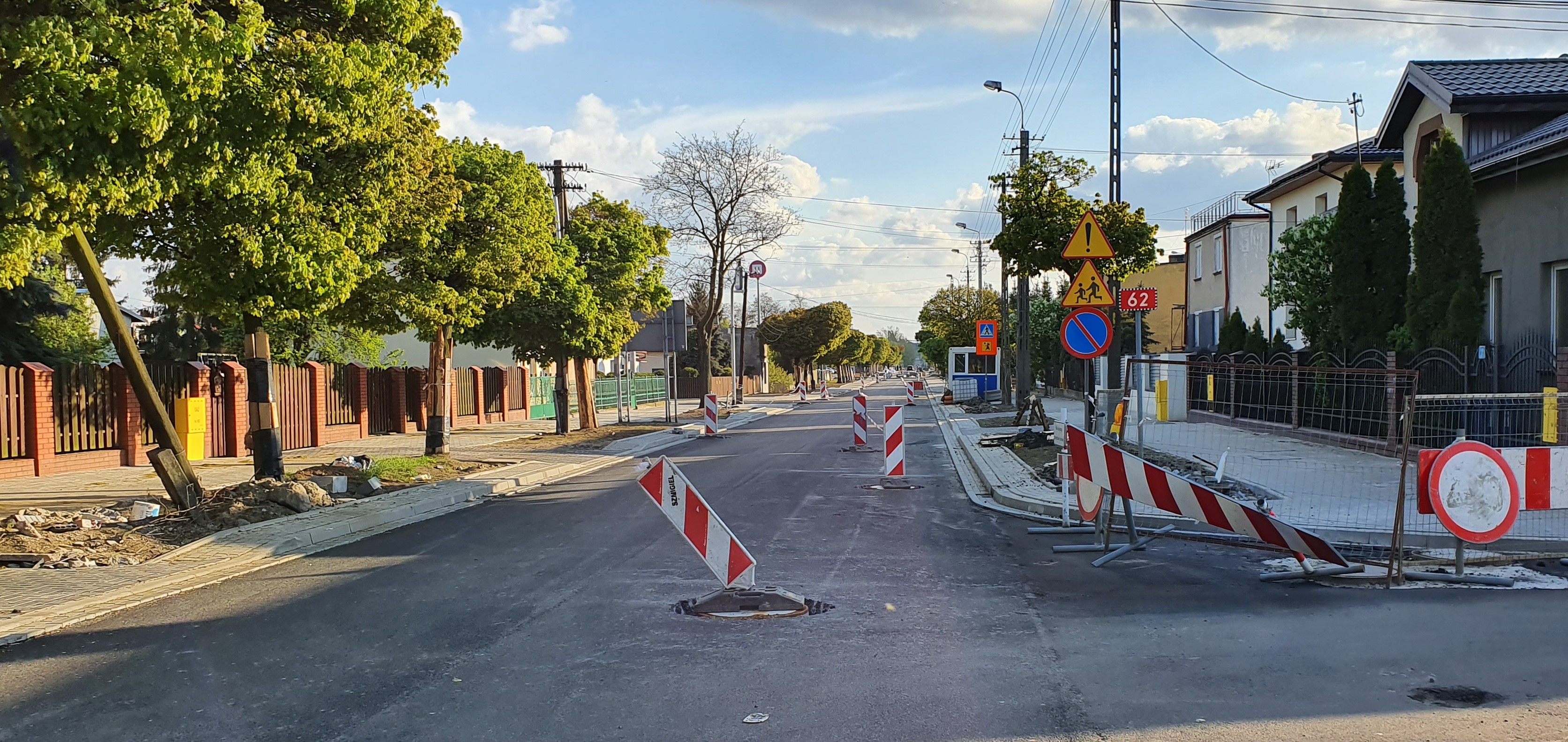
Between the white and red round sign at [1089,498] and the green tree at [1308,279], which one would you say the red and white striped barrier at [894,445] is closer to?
the white and red round sign at [1089,498]

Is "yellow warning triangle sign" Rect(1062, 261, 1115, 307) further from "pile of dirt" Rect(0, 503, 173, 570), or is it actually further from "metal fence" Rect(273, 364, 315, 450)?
"metal fence" Rect(273, 364, 315, 450)

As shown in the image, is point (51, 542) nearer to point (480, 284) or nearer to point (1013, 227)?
point (480, 284)

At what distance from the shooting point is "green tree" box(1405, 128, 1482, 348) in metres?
16.5

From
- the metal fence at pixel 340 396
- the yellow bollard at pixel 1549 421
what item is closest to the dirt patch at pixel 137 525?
the metal fence at pixel 340 396

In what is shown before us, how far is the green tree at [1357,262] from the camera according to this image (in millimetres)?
19141

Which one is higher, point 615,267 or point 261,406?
point 615,267

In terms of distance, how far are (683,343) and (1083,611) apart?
27.0 metres

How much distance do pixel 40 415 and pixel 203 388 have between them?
3.71m

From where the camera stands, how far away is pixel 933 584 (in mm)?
8297

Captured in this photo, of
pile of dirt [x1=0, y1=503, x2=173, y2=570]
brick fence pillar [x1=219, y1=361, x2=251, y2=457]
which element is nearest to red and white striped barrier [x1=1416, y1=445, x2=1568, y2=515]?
pile of dirt [x1=0, y1=503, x2=173, y2=570]

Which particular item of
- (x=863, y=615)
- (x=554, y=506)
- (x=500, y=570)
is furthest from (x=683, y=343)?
(x=863, y=615)

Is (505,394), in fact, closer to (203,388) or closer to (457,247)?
(203,388)

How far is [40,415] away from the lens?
53.5 feet

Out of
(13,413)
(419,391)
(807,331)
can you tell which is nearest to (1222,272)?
(419,391)
